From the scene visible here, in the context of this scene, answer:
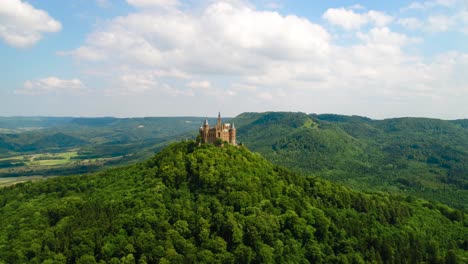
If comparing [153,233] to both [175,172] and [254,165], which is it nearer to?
[175,172]

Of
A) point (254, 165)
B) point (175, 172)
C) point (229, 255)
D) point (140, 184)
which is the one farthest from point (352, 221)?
point (140, 184)

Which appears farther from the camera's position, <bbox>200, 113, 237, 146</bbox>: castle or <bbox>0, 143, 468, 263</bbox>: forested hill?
<bbox>200, 113, 237, 146</bbox>: castle

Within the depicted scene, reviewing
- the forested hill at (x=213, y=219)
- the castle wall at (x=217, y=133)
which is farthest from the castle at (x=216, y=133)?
the forested hill at (x=213, y=219)

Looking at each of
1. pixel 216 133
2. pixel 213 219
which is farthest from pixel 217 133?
pixel 213 219

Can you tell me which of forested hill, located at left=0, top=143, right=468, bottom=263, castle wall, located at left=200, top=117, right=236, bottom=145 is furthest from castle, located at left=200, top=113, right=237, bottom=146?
forested hill, located at left=0, top=143, right=468, bottom=263

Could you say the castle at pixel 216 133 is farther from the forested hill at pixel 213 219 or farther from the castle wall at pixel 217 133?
the forested hill at pixel 213 219

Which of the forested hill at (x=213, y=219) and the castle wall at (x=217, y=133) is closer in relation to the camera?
the forested hill at (x=213, y=219)

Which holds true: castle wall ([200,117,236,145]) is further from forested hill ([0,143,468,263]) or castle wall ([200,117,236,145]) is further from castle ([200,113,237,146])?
forested hill ([0,143,468,263])

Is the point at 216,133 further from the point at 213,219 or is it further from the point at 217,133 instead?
the point at 213,219
